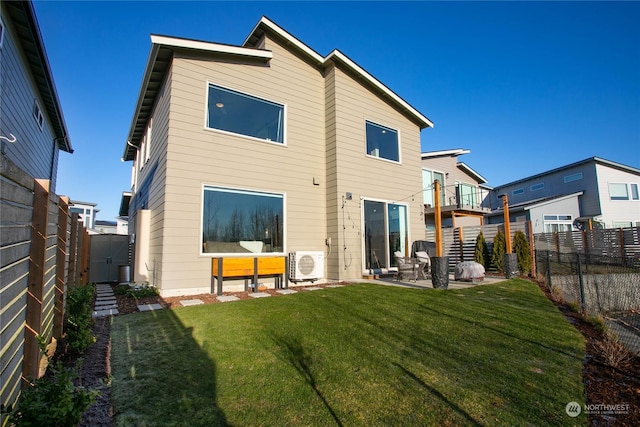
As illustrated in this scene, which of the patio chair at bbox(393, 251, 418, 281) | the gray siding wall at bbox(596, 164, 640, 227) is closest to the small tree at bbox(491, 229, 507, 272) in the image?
the patio chair at bbox(393, 251, 418, 281)

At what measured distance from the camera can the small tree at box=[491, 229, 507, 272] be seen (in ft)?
34.8

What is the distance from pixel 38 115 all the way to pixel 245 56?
664 centimetres

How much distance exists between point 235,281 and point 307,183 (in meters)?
3.32

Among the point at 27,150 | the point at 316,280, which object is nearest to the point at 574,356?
the point at 316,280

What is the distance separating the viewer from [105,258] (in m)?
9.91

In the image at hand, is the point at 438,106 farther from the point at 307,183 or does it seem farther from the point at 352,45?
the point at 307,183

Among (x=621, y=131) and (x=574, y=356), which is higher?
(x=621, y=131)

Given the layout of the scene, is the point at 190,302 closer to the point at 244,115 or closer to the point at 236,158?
the point at 236,158

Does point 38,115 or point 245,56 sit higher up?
point 245,56

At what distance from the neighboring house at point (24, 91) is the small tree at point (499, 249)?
39.8 ft

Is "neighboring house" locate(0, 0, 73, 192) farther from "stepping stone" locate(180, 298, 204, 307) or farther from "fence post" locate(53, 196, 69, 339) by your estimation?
"stepping stone" locate(180, 298, 204, 307)

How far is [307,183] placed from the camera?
8.91m

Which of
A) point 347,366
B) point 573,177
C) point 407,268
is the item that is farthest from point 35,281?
point 573,177

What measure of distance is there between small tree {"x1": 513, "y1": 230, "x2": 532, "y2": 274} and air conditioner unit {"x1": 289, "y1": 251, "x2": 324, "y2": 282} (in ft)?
21.5
